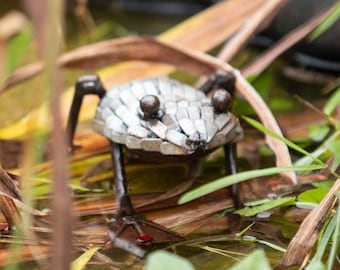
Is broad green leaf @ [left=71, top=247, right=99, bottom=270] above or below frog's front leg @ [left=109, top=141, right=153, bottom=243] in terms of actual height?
below

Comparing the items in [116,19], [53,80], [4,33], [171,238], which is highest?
[116,19]

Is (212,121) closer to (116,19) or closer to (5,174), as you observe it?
(5,174)

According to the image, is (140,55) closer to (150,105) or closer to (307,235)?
(150,105)

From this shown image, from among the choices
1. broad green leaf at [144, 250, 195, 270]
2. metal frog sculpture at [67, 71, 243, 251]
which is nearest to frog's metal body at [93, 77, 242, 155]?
metal frog sculpture at [67, 71, 243, 251]

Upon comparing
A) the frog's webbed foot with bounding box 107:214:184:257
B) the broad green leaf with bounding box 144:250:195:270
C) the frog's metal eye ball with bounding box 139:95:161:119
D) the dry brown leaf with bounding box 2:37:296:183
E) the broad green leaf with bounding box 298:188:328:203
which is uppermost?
the dry brown leaf with bounding box 2:37:296:183

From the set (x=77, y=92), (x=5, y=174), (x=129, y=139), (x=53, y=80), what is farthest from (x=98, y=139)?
(x=53, y=80)

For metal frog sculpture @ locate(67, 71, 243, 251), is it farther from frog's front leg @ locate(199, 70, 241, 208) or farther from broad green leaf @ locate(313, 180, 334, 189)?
broad green leaf @ locate(313, 180, 334, 189)
